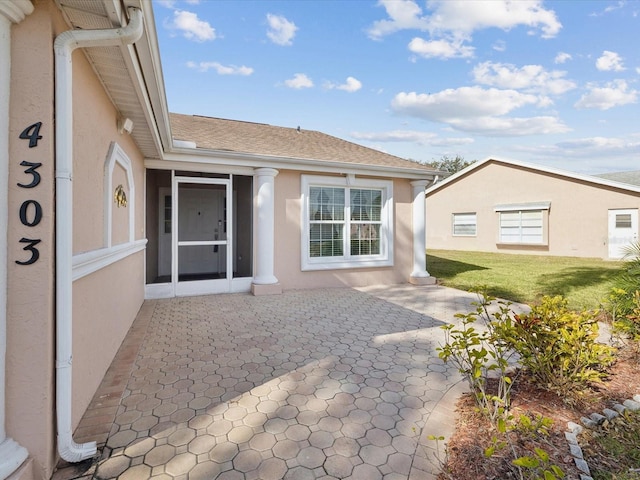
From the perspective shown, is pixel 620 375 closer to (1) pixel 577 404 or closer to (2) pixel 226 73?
(1) pixel 577 404

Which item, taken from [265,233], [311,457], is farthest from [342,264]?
[311,457]

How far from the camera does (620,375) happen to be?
3471 millimetres

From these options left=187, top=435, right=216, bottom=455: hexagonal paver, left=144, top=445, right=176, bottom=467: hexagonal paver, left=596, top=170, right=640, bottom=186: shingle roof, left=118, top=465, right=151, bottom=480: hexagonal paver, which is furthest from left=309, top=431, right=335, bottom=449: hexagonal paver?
left=596, top=170, right=640, bottom=186: shingle roof

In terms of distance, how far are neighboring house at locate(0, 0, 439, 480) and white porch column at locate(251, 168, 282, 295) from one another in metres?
0.03

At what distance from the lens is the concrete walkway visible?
2.23m

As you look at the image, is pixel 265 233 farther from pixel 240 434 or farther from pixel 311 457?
pixel 311 457

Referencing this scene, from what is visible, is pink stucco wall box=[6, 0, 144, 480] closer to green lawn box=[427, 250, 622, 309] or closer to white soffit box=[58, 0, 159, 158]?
white soffit box=[58, 0, 159, 158]

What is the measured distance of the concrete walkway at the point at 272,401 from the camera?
2227 mm

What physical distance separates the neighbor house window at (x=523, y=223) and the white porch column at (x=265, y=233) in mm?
17144

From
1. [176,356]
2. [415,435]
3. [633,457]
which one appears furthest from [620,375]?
[176,356]

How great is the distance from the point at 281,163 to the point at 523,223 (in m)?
17.3

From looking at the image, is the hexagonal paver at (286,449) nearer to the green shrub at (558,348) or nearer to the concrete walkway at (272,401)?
the concrete walkway at (272,401)

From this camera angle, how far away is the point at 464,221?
22.4 m

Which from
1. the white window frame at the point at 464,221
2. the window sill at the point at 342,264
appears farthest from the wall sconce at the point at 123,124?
the white window frame at the point at 464,221
